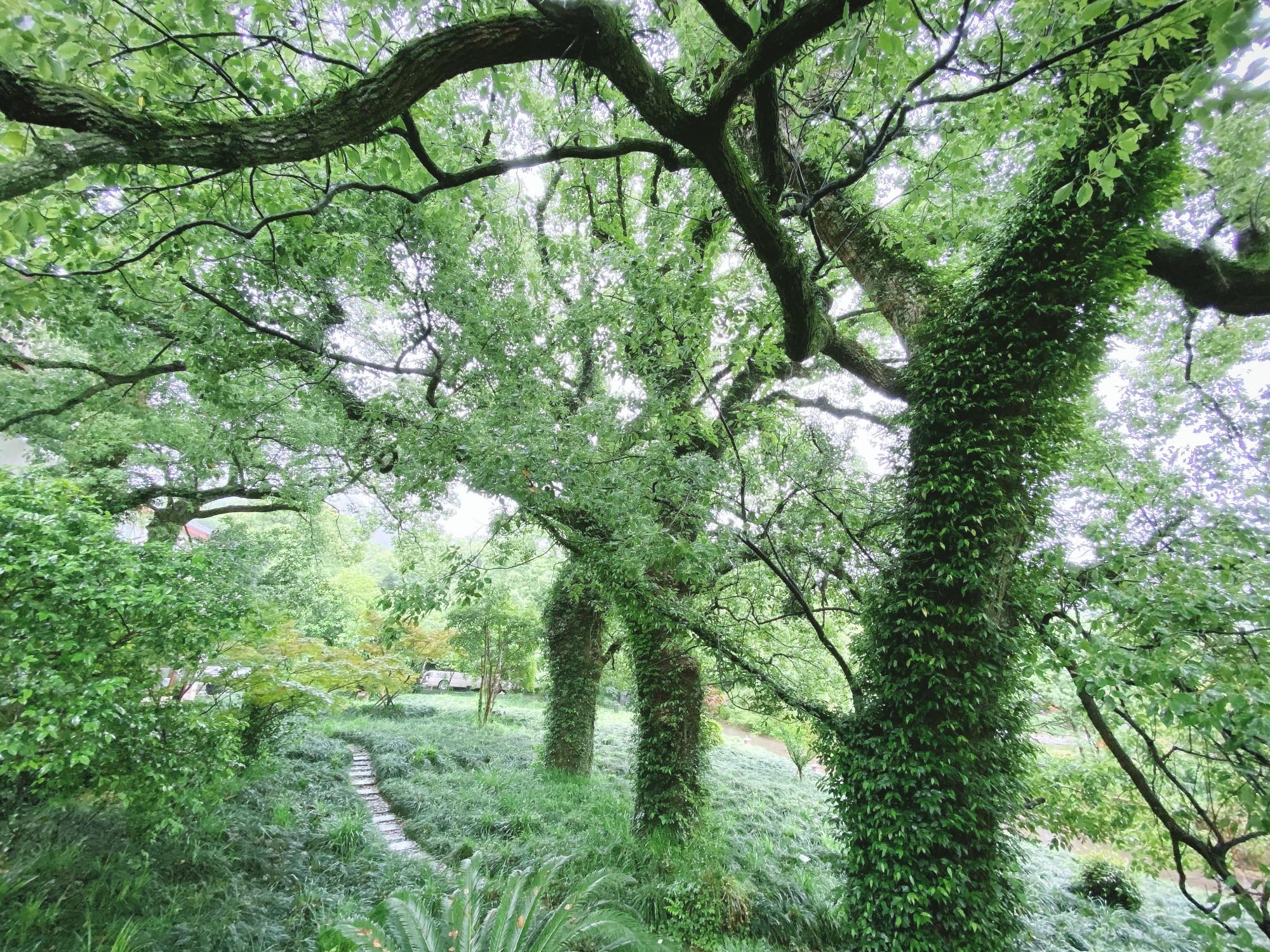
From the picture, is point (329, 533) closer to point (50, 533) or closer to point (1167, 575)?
point (50, 533)

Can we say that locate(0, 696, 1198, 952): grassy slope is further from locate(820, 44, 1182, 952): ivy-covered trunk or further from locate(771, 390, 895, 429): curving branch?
locate(771, 390, 895, 429): curving branch

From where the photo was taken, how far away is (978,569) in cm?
367

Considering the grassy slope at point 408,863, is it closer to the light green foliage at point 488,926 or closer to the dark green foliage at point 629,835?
the dark green foliage at point 629,835

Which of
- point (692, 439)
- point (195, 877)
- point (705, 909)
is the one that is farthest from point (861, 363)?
point (195, 877)

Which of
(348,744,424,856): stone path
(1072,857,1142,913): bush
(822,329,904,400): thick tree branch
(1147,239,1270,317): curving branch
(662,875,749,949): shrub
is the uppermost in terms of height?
(1147,239,1270,317): curving branch

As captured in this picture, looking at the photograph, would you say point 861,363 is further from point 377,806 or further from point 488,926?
point 377,806

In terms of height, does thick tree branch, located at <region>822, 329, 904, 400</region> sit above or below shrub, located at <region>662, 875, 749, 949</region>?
above

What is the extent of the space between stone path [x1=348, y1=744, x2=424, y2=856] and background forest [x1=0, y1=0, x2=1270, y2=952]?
0.26m

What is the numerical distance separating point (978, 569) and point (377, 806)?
784cm

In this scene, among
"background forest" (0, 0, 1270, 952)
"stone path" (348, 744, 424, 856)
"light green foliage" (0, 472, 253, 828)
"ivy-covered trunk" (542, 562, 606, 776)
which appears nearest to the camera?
"background forest" (0, 0, 1270, 952)

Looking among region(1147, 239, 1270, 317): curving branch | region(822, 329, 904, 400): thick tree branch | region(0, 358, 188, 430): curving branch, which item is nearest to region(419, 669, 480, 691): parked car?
region(0, 358, 188, 430): curving branch

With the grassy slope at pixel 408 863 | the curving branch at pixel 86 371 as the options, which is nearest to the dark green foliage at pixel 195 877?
the grassy slope at pixel 408 863

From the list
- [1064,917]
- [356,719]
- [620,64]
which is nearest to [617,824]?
[1064,917]

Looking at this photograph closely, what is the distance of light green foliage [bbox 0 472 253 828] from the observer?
3.27 meters
